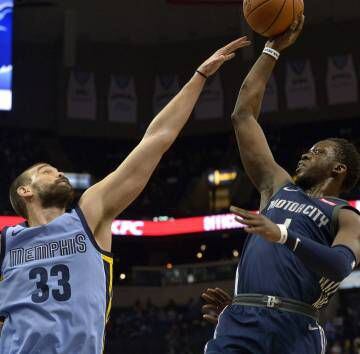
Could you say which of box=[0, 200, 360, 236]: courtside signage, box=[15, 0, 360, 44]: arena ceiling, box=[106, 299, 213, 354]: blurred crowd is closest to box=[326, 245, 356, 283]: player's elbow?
box=[106, 299, 213, 354]: blurred crowd

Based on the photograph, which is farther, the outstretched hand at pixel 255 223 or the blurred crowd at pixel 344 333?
the blurred crowd at pixel 344 333

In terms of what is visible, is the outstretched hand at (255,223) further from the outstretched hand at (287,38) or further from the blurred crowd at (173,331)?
the blurred crowd at (173,331)

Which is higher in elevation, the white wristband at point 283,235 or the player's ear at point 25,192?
the player's ear at point 25,192

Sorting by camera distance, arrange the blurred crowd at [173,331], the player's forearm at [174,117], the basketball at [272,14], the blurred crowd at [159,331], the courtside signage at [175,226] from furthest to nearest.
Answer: the courtside signage at [175,226] < the blurred crowd at [159,331] < the blurred crowd at [173,331] < the basketball at [272,14] < the player's forearm at [174,117]

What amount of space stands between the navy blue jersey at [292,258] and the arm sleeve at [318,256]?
0.38 m

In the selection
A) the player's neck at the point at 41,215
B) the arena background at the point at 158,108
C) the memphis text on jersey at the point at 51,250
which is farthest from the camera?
the arena background at the point at 158,108

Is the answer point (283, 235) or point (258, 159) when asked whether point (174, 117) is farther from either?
point (283, 235)

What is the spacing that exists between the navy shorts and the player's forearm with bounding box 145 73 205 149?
88 centimetres

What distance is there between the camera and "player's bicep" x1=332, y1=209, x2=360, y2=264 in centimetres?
324

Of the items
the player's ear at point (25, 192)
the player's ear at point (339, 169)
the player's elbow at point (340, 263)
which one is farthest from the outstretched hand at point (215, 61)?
the player's elbow at point (340, 263)

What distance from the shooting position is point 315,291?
3439 millimetres

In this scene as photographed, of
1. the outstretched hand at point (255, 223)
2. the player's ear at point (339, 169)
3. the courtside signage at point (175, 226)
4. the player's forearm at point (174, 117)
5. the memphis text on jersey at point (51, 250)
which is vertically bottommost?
the courtside signage at point (175, 226)

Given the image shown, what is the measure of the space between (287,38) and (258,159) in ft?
2.64

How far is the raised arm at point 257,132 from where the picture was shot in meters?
4.02
